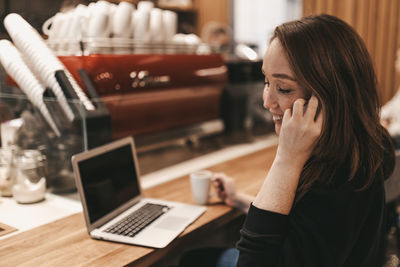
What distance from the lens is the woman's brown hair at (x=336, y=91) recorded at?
2.55 feet

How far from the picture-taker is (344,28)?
0.82 m

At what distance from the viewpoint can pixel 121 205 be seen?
1153mm

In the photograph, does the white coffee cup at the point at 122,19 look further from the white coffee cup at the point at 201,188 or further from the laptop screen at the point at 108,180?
the white coffee cup at the point at 201,188

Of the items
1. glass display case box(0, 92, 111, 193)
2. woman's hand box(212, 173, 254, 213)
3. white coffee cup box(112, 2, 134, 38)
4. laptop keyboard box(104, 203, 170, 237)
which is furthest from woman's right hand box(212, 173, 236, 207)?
white coffee cup box(112, 2, 134, 38)

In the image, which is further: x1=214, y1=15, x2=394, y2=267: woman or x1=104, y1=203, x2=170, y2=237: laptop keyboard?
x1=104, y1=203, x2=170, y2=237: laptop keyboard

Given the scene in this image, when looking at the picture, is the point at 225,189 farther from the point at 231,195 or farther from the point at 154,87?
the point at 154,87

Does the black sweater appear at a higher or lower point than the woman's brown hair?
lower

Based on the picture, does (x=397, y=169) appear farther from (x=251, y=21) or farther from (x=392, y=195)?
(x=251, y=21)

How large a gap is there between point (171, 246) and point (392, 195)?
2.41ft

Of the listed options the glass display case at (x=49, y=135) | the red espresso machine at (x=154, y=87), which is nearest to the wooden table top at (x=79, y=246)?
the glass display case at (x=49, y=135)

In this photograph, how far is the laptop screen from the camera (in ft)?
3.43

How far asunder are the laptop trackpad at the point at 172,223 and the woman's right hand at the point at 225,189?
0.18 meters

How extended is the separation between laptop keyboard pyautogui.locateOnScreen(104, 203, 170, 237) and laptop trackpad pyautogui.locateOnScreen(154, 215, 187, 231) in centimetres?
3

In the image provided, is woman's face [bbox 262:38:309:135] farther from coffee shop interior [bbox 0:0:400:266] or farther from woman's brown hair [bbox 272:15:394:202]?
coffee shop interior [bbox 0:0:400:266]
